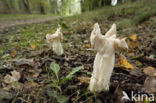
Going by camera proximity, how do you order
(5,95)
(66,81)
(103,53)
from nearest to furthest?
1. (103,53)
2. (5,95)
3. (66,81)

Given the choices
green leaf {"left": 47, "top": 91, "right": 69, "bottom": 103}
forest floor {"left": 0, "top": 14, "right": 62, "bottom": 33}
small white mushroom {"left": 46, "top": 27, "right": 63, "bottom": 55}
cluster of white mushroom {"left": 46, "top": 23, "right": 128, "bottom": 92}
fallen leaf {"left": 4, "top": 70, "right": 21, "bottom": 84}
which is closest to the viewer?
cluster of white mushroom {"left": 46, "top": 23, "right": 128, "bottom": 92}

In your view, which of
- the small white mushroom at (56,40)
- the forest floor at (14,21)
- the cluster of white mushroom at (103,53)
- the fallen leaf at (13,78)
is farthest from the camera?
the forest floor at (14,21)

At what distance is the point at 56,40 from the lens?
2.29m

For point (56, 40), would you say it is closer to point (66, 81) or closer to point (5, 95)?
point (66, 81)

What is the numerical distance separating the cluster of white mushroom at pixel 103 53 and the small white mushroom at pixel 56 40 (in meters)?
1.12

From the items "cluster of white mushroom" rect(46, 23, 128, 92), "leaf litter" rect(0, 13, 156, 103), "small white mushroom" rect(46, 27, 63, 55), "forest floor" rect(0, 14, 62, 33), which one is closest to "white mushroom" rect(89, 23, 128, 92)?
"cluster of white mushroom" rect(46, 23, 128, 92)

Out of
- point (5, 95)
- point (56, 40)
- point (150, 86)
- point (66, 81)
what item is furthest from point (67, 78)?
point (56, 40)

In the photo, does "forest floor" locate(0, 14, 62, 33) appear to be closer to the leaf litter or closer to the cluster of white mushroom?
the leaf litter

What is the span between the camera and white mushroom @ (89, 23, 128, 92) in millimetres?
1133

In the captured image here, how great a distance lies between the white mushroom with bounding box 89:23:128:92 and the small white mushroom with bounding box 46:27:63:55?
113 centimetres

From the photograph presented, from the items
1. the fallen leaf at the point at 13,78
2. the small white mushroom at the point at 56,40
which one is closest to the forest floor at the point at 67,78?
the fallen leaf at the point at 13,78

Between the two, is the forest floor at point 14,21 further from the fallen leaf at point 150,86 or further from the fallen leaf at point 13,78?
the fallen leaf at point 150,86

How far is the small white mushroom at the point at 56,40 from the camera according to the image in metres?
2.23

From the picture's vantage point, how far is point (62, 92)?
1.40 meters
